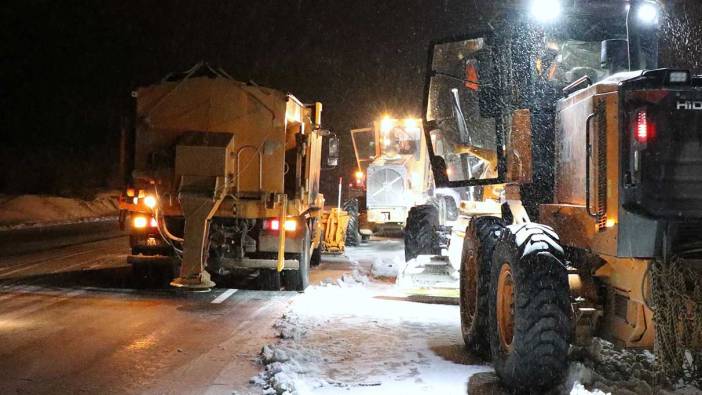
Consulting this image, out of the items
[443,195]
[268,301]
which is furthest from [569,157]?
[443,195]

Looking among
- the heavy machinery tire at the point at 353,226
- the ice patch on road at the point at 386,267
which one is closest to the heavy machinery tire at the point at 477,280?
the ice patch on road at the point at 386,267

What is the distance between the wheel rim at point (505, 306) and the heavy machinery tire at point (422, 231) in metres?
6.68

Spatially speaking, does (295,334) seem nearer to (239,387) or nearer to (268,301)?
(239,387)

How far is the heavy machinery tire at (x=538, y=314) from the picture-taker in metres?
5.61

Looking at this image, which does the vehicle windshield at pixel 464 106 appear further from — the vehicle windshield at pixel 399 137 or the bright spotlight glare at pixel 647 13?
the vehicle windshield at pixel 399 137

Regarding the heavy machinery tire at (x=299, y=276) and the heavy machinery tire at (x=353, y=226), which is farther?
the heavy machinery tire at (x=353, y=226)

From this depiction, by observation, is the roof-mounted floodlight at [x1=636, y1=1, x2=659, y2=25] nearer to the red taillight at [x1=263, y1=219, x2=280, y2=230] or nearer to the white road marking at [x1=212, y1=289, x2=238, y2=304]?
the red taillight at [x1=263, y1=219, x2=280, y2=230]

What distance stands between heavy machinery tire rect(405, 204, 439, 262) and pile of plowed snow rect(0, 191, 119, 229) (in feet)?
58.5

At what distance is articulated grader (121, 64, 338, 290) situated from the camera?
11.3 m

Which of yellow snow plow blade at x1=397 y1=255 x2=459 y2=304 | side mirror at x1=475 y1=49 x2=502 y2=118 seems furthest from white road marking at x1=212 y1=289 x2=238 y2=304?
side mirror at x1=475 y1=49 x2=502 y2=118

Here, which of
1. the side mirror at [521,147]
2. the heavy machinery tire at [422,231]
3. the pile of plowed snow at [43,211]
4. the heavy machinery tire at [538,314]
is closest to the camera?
the heavy machinery tire at [538,314]

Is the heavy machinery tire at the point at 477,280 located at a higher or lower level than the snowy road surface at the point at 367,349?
higher

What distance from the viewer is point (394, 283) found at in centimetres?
1362

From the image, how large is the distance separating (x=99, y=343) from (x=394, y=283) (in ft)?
22.1
